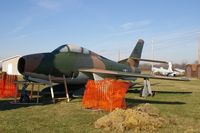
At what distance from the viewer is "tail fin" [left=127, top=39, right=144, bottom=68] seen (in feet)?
83.0

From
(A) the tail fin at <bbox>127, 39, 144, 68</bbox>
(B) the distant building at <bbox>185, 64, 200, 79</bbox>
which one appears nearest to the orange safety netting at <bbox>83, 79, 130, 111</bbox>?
(A) the tail fin at <bbox>127, 39, 144, 68</bbox>

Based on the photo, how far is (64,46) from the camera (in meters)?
17.0

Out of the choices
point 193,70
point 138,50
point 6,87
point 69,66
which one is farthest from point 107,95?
point 193,70

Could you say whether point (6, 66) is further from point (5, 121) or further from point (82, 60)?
point (5, 121)

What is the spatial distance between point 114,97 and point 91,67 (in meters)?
6.46

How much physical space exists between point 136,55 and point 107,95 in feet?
47.0

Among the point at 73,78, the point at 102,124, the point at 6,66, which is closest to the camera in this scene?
the point at 102,124

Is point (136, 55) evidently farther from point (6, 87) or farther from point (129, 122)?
point (129, 122)

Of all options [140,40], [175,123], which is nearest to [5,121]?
[175,123]

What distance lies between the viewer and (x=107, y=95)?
40.1 feet

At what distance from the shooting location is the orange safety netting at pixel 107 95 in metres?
12.1

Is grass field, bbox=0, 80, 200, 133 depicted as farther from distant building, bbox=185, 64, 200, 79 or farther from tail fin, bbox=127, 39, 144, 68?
distant building, bbox=185, 64, 200, 79

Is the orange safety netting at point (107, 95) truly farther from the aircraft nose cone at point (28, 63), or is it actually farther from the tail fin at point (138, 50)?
the tail fin at point (138, 50)

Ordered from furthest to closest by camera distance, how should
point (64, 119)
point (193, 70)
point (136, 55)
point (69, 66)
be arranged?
point (193, 70) → point (136, 55) → point (69, 66) → point (64, 119)
